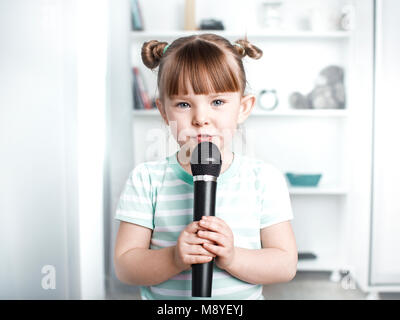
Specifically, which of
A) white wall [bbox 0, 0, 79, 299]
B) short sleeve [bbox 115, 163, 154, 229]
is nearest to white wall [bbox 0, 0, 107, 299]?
white wall [bbox 0, 0, 79, 299]

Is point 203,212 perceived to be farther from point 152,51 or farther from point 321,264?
point 321,264

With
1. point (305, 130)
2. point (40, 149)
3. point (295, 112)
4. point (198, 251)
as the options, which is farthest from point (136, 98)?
point (198, 251)

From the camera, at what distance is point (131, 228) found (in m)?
0.56

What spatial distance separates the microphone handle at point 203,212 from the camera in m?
0.42

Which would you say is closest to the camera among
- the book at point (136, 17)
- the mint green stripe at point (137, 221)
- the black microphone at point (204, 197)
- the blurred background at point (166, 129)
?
the black microphone at point (204, 197)

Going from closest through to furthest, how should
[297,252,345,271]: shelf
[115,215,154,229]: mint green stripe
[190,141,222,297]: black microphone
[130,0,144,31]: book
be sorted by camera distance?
[190,141,222,297]: black microphone
[115,215,154,229]: mint green stripe
[130,0,144,31]: book
[297,252,345,271]: shelf

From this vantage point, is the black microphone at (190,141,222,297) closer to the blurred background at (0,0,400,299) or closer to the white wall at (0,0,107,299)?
the blurred background at (0,0,400,299)

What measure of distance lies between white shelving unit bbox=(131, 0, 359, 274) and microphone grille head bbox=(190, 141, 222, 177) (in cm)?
124

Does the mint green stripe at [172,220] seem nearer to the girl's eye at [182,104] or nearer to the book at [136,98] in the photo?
the girl's eye at [182,104]

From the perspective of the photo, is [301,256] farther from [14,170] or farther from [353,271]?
[14,170]

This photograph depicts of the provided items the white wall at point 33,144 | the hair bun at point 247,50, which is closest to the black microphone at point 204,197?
→ the hair bun at point 247,50

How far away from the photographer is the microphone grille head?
0.44m

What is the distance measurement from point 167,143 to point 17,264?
12.9 inches

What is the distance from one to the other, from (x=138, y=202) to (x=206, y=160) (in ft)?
0.53
